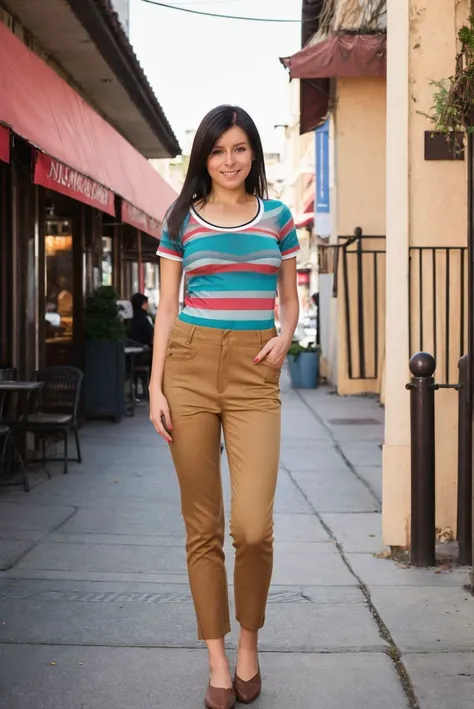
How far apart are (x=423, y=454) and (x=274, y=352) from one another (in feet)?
6.37

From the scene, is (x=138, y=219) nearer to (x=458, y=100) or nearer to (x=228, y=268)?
(x=458, y=100)

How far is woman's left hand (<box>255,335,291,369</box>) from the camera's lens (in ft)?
Result: 10.3

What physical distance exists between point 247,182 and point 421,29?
2.26 meters

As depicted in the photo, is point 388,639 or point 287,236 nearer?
point 287,236

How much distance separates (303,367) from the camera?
16250 mm

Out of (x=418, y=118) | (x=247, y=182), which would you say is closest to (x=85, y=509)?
(x=418, y=118)

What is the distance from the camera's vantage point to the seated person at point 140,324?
→ 14348mm

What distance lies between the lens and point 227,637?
3.96 metres

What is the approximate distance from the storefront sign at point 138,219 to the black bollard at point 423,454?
5.15 m

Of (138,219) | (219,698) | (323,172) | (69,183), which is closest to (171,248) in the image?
(219,698)

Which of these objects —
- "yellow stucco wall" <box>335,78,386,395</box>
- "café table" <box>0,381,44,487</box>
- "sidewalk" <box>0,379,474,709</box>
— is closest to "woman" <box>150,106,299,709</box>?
"sidewalk" <box>0,379,474,709</box>

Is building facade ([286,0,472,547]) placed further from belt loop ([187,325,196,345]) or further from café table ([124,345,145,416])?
café table ([124,345,145,416])

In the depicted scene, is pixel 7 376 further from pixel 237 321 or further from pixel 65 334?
pixel 237 321

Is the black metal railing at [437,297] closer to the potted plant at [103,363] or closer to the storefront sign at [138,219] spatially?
the storefront sign at [138,219]
